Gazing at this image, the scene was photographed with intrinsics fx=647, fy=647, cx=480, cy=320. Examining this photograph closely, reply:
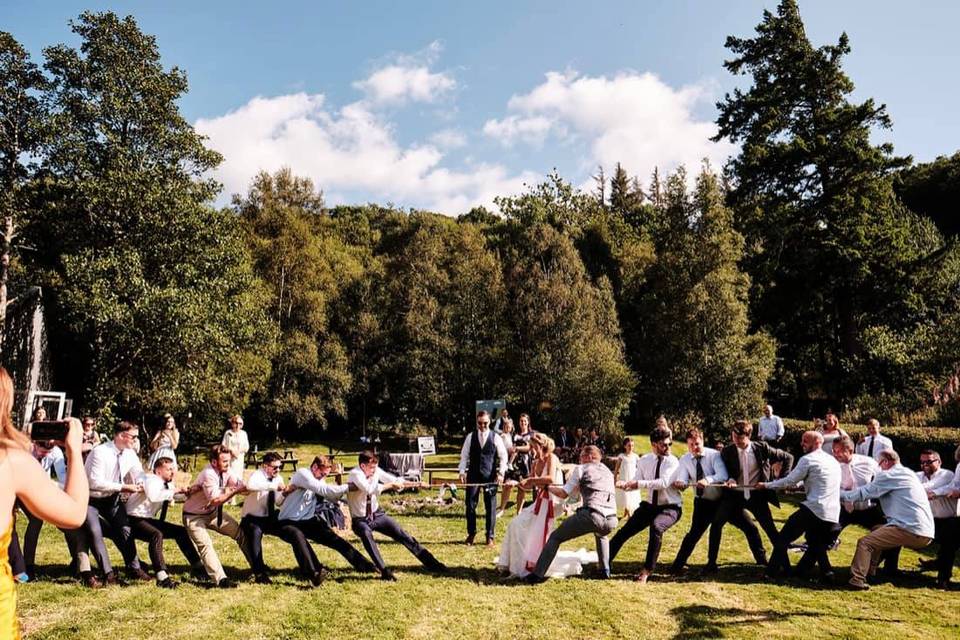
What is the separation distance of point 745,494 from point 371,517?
5.14 metres

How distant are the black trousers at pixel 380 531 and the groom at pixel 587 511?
4.73ft

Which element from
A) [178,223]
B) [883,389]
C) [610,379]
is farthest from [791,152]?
[178,223]

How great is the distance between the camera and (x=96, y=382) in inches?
864

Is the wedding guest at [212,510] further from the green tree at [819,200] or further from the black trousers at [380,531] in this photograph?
the green tree at [819,200]

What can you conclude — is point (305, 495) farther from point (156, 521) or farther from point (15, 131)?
point (15, 131)

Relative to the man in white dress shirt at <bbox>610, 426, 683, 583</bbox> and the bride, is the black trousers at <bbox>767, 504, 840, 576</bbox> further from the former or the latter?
the bride

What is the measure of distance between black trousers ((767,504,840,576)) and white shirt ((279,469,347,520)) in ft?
18.8

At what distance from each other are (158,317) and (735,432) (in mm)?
18349

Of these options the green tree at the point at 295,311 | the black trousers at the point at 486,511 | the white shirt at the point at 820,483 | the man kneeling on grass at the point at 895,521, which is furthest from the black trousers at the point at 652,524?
the green tree at the point at 295,311

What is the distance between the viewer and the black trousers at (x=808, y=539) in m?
8.37

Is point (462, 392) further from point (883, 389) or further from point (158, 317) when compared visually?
point (883, 389)

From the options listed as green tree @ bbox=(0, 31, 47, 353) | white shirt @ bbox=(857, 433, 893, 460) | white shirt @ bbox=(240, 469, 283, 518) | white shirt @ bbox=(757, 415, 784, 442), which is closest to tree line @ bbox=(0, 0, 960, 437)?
green tree @ bbox=(0, 31, 47, 353)

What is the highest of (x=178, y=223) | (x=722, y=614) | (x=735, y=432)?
(x=178, y=223)

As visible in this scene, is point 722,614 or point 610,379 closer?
point 722,614
